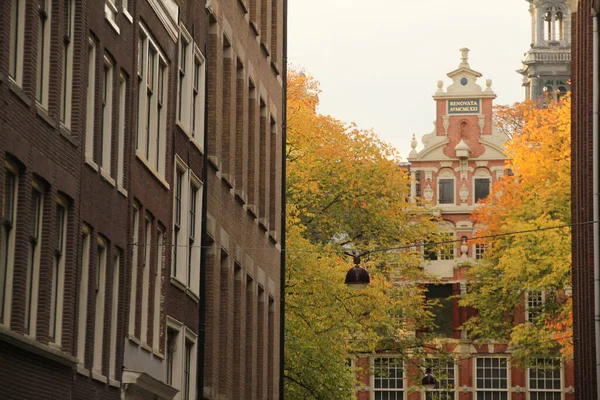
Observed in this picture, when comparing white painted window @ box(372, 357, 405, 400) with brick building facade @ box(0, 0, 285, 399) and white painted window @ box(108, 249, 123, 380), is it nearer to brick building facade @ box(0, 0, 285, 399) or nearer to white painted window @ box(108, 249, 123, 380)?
brick building facade @ box(0, 0, 285, 399)

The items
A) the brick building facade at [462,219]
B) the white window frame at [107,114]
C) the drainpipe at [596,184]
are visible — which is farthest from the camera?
the brick building facade at [462,219]

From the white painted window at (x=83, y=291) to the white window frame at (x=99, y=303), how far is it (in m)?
0.50

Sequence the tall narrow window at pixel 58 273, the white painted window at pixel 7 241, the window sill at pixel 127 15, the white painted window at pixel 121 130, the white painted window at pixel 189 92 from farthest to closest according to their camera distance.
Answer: the white painted window at pixel 189 92, the window sill at pixel 127 15, the white painted window at pixel 121 130, the tall narrow window at pixel 58 273, the white painted window at pixel 7 241

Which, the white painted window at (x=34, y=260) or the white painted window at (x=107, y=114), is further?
the white painted window at (x=107, y=114)

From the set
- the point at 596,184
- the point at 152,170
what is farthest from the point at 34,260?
the point at 596,184

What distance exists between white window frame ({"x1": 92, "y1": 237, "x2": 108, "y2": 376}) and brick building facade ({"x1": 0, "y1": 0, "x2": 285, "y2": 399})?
0.11ft

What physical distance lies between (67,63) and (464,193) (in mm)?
54854

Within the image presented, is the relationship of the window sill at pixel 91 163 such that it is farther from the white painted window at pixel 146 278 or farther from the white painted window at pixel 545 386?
the white painted window at pixel 545 386

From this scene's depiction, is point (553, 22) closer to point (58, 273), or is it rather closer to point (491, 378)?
point (491, 378)

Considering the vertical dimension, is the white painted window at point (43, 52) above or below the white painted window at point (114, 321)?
above

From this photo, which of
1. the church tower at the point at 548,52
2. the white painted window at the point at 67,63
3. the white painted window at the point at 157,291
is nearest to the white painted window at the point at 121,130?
the white painted window at the point at 157,291

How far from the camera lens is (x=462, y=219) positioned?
7406 centimetres

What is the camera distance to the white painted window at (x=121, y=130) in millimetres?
23453

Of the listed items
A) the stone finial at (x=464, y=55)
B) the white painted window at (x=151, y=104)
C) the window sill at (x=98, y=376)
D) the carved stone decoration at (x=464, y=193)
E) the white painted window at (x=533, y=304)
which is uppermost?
the stone finial at (x=464, y=55)
